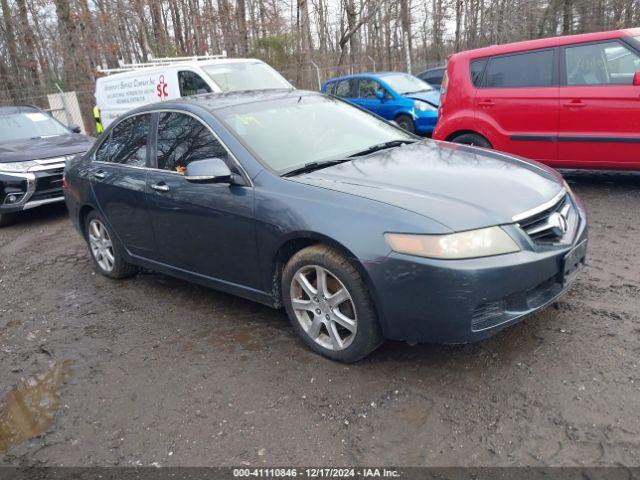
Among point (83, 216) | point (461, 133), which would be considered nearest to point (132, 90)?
point (83, 216)

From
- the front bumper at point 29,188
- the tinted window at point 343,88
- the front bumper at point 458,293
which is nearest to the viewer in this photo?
the front bumper at point 458,293

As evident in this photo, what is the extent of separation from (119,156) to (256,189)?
185 centimetres

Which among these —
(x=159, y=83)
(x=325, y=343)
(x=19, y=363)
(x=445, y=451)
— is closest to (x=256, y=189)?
(x=325, y=343)

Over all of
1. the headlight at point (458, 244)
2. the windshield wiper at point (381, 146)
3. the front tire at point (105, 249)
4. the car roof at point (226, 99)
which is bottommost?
the front tire at point (105, 249)

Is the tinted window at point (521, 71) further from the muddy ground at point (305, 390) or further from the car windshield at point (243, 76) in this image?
the car windshield at point (243, 76)

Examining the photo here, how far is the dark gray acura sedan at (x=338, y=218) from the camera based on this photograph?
2.74 metres

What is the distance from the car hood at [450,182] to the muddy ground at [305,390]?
873mm

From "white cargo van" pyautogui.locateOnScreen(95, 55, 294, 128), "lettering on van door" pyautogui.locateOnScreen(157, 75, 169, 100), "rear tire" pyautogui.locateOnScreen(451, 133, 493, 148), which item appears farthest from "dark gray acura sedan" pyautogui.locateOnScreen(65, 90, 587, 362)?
"lettering on van door" pyautogui.locateOnScreen(157, 75, 169, 100)

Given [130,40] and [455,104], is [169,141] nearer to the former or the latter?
[455,104]

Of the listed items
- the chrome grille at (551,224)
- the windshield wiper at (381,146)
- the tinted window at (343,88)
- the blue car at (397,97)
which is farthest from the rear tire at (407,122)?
the chrome grille at (551,224)

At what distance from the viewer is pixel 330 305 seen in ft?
10.3

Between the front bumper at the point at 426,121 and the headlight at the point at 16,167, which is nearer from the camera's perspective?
the headlight at the point at 16,167

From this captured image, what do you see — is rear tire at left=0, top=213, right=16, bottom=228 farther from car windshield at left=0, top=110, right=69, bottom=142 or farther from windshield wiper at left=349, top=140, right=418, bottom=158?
windshield wiper at left=349, top=140, right=418, bottom=158

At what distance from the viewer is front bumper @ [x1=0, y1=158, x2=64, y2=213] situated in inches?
291
